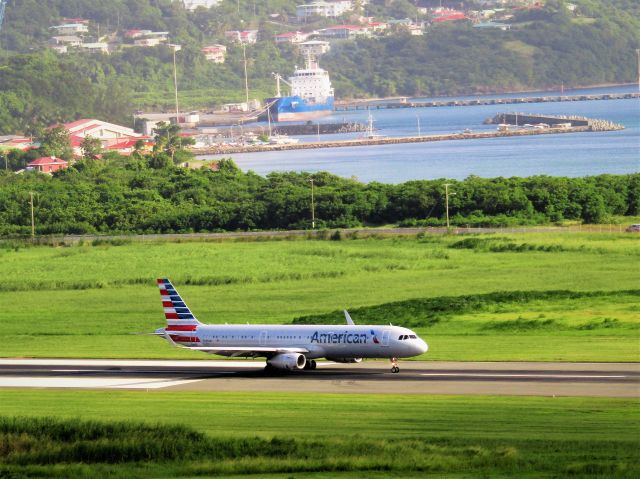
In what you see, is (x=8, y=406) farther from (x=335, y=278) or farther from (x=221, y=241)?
(x=221, y=241)

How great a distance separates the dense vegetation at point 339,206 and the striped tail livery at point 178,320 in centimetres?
7742

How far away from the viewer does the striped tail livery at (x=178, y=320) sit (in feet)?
259

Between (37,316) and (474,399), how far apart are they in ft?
164

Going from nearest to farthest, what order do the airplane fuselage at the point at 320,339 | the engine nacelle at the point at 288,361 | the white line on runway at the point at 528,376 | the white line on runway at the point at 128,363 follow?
the white line on runway at the point at 528,376, the airplane fuselage at the point at 320,339, the engine nacelle at the point at 288,361, the white line on runway at the point at 128,363

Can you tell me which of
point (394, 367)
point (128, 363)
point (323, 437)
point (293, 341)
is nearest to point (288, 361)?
point (293, 341)

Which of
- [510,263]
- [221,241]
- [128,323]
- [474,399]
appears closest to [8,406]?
[474,399]

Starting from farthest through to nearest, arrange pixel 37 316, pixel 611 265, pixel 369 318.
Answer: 1. pixel 611 265
2. pixel 37 316
3. pixel 369 318

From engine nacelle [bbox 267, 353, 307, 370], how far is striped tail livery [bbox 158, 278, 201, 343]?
675 centimetres

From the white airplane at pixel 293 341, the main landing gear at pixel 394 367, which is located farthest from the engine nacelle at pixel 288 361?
the main landing gear at pixel 394 367

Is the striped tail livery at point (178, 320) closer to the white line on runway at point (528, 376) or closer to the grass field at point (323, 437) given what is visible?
the grass field at point (323, 437)

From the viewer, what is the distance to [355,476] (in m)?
48.1

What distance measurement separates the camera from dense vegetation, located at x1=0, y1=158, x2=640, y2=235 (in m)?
159

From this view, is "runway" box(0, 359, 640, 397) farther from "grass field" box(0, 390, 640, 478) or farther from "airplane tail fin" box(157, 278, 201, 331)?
"grass field" box(0, 390, 640, 478)

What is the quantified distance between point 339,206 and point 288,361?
92663 millimetres
